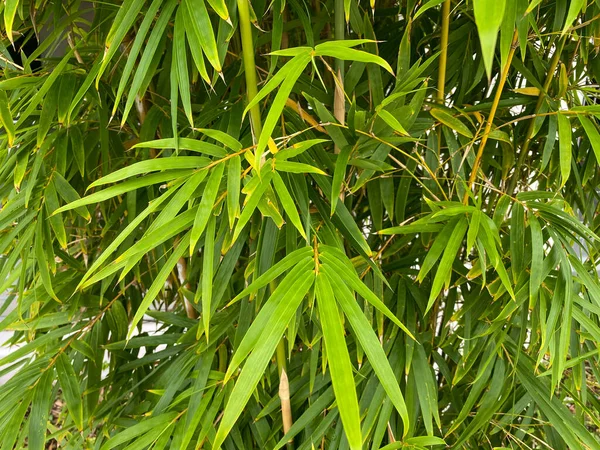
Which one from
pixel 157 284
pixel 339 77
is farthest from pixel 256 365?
pixel 339 77

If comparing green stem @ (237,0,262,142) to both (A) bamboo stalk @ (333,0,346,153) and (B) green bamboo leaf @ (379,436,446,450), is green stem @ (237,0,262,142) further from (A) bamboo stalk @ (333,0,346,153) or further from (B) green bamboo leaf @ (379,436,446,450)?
(B) green bamboo leaf @ (379,436,446,450)

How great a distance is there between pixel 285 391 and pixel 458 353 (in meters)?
0.29

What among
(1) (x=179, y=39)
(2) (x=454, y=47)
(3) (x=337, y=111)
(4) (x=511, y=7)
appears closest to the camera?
(4) (x=511, y=7)

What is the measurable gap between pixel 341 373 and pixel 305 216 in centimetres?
21

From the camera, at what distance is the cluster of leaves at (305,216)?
1.86ft

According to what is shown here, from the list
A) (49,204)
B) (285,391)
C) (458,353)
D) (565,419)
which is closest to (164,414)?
(285,391)

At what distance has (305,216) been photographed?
1.95 ft

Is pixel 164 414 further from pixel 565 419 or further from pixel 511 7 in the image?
pixel 511 7

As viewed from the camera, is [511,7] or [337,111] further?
[337,111]

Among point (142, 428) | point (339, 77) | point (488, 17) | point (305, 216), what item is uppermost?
point (488, 17)

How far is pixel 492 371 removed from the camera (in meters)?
0.85

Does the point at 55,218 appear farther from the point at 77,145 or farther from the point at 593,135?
the point at 593,135

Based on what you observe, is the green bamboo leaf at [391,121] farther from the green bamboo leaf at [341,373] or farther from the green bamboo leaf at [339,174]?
the green bamboo leaf at [341,373]

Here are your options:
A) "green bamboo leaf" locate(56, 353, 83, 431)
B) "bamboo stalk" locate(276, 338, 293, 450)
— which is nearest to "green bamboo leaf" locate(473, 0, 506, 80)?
"bamboo stalk" locate(276, 338, 293, 450)
